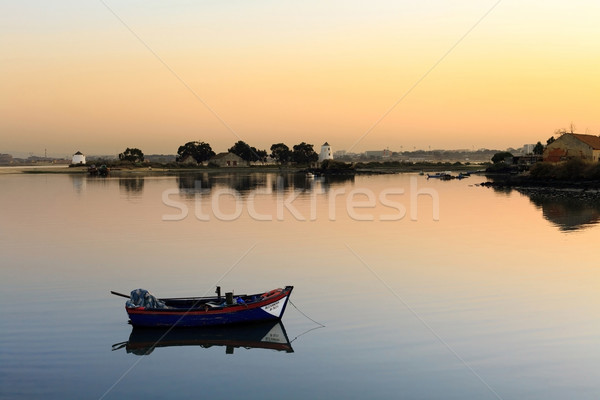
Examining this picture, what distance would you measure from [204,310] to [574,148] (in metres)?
111

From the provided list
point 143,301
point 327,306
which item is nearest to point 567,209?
point 327,306

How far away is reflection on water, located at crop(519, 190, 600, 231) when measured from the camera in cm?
5433

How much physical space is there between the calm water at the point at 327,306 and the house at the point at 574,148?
62.8 metres

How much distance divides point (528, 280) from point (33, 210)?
200 ft

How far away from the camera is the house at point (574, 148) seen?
364 ft

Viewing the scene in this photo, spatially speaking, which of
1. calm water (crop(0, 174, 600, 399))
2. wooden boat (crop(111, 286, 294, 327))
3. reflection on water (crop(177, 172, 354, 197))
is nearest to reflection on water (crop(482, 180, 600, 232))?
calm water (crop(0, 174, 600, 399))

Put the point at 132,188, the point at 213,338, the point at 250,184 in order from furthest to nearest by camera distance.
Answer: the point at 250,184 < the point at 132,188 < the point at 213,338

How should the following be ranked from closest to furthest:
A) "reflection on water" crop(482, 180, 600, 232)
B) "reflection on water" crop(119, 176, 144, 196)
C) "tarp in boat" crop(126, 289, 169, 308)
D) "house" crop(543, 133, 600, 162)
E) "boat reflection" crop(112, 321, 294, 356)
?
"boat reflection" crop(112, 321, 294, 356) → "tarp in boat" crop(126, 289, 169, 308) → "reflection on water" crop(482, 180, 600, 232) → "reflection on water" crop(119, 176, 144, 196) → "house" crop(543, 133, 600, 162)

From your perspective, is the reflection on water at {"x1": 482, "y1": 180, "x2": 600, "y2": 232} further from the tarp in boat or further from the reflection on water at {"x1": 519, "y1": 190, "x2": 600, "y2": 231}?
the tarp in boat

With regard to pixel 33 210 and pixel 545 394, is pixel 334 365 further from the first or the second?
pixel 33 210

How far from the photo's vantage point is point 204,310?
72.6 feet

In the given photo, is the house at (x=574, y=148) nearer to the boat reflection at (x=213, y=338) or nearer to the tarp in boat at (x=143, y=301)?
the boat reflection at (x=213, y=338)

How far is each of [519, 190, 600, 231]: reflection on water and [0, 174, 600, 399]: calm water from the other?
0.86 m

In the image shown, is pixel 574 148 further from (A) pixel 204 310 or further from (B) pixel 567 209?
(A) pixel 204 310
